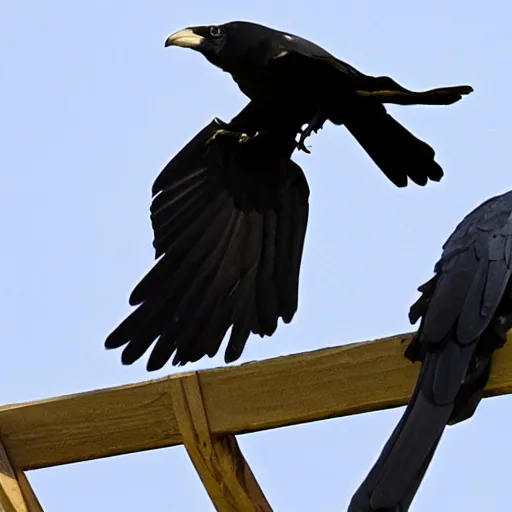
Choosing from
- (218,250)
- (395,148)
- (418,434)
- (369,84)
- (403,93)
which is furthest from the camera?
(395,148)

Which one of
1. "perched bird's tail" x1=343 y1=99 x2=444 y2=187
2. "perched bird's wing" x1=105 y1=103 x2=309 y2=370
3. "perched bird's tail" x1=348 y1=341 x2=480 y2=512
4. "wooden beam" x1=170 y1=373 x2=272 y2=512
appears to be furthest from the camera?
"perched bird's tail" x1=343 y1=99 x2=444 y2=187

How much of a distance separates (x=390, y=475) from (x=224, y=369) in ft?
2.13

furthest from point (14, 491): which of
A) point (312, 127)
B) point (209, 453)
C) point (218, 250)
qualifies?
point (312, 127)

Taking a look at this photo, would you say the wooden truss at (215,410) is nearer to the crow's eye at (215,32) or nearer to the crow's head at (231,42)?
the crow's head at (231,42)

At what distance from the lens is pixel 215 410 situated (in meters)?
3.85

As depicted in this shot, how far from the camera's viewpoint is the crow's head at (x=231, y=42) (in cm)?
554

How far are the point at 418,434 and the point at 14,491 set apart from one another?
46.1 inches

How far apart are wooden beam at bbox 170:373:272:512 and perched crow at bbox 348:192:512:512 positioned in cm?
56

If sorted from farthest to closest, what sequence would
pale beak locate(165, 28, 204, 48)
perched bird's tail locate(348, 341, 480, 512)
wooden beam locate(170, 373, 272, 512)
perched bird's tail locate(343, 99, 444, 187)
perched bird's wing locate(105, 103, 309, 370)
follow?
pale beak locate(165, 28, 204, 48), perched bird's tail locate(343, 99, 444, 187), perched bird's wing locate(105, 103, 309, 370), wooden beam locate(170, 373, 272, 512), perched bird's tail locate(348, 341, 480, 512)

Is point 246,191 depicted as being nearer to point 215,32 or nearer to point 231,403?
point 215,32

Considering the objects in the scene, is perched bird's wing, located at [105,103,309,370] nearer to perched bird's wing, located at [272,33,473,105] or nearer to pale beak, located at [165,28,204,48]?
pale beak, located at [165,28,204,48]

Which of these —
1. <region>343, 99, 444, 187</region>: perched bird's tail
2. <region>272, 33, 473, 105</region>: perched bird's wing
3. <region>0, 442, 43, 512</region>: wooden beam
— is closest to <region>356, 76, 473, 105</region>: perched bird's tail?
<region>272, 33, 473, 105</region>: perched bird's wing

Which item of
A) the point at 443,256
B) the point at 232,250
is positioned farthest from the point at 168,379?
the point at 232,250

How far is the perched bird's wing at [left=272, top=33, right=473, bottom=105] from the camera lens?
4719 millimetres
